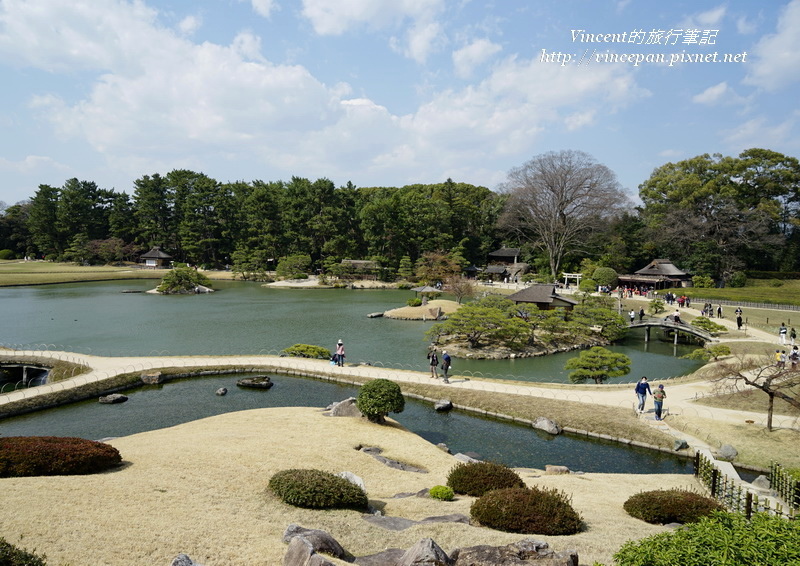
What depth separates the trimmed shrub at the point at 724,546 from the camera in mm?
5094

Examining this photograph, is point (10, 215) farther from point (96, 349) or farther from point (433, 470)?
point (433, 470)

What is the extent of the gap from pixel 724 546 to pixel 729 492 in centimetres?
748

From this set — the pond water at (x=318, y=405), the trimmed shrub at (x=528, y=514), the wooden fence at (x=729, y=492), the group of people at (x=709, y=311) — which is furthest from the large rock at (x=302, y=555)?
the group of people at (x=709, y=311)

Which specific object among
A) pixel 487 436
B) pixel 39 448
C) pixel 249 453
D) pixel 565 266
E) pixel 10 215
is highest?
pixel 10 215

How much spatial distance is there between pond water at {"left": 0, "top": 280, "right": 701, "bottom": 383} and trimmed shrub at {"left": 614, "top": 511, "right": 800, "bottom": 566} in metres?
20.5

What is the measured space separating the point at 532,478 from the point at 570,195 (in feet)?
192

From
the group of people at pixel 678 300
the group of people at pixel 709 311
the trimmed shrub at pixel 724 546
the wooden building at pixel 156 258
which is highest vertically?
the wooden building at pixel 156 258

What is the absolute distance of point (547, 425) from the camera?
57.9 feet

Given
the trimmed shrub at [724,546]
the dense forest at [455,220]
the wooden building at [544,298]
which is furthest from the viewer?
the dense forest at [455,220]

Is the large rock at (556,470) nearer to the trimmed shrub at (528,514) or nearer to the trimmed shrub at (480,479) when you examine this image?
the trimmed shrub at (480,479)

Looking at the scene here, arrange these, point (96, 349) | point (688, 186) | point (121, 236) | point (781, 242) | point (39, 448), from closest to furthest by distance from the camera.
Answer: point (39, 448) → point (96, 349) → point (781, 242) → point (688, 186) → point (121, 236)

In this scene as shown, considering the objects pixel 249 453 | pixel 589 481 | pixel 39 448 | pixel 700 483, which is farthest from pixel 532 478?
pixel 39 448

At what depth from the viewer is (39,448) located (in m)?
9.70

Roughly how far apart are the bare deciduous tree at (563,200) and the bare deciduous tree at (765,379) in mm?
40730
